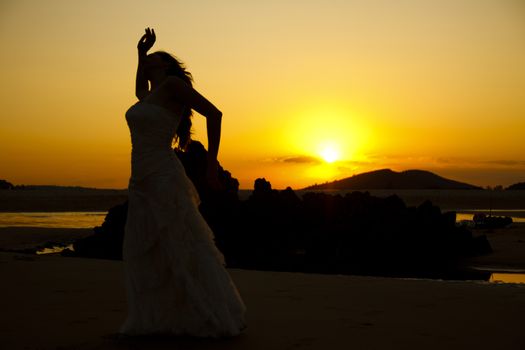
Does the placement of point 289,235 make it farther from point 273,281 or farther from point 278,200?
point 273,281

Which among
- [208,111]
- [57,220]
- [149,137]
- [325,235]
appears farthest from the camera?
[57,220]

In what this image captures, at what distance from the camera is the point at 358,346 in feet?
18.0

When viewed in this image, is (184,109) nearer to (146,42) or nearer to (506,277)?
(146,42)

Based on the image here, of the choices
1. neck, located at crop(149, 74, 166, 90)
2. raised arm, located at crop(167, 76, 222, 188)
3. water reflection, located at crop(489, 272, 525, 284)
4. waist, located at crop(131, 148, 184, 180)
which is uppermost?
neck, located at crop(149, 74, 166, 90)

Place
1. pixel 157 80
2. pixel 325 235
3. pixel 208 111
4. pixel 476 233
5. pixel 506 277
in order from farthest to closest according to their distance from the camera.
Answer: pixel 476 233, pixel 325 235, pixel 506 277, pixel 157 80, pixel 208 111

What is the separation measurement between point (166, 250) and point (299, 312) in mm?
2246

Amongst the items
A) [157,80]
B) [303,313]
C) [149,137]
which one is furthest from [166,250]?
[303,313]

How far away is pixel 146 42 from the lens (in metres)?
5.62

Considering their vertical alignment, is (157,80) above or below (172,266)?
above

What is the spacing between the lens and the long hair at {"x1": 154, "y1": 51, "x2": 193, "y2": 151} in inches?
211

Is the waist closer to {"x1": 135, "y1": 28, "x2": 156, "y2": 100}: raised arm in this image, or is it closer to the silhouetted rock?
{"x1": 135, "y1": 28, "x2": 156, "y2": 100}: raised arm

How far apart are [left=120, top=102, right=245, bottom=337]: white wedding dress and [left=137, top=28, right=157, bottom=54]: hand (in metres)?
0.61

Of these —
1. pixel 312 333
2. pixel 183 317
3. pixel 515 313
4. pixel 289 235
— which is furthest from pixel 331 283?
pixel 289 235

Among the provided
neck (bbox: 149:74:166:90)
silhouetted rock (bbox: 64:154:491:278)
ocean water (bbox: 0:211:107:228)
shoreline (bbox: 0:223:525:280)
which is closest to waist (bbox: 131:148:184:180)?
neck (bbox: 149:74:166:90)
